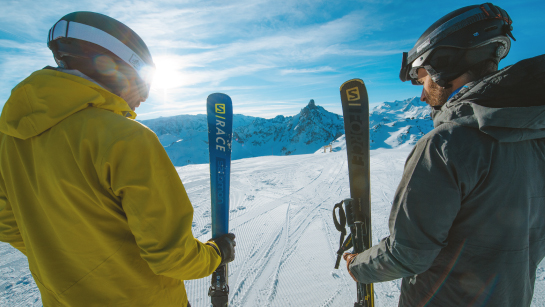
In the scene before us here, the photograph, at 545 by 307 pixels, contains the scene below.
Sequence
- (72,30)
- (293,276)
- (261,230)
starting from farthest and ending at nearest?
(261,230) < (293,276) < (72,30)

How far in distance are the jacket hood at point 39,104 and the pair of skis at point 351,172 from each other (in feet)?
4.40

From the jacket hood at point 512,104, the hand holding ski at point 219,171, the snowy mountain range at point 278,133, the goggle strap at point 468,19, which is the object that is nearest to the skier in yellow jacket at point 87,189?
the hand holding ski at point 219,171

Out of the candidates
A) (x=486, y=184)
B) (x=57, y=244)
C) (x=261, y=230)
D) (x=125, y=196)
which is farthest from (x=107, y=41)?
(x=261, y=230)

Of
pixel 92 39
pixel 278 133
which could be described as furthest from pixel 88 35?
pixel 278 133

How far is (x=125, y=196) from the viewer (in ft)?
3.15

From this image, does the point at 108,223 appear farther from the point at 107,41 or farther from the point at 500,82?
the point at 500,82

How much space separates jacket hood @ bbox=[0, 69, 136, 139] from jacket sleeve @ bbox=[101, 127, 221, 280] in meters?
0.28

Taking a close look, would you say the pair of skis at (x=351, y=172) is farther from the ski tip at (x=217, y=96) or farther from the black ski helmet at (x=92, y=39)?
the black ski helmet at (x=92, y=39)

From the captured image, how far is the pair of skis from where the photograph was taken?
2.01m

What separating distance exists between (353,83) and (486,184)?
5.65ft

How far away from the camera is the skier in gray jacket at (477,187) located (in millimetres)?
927

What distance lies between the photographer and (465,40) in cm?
130

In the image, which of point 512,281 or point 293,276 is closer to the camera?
point 512,281

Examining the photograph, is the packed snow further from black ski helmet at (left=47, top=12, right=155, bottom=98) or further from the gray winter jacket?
black ski helmet at (left=47, top=12, right=155, bottom=98)
